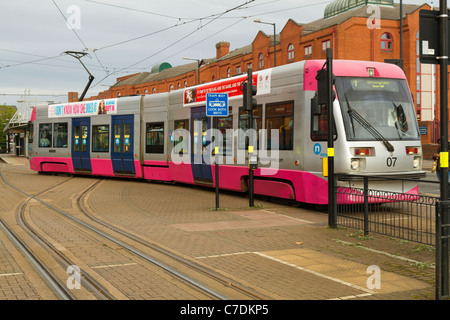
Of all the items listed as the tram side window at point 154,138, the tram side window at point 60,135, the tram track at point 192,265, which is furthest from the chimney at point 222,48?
the tram track at point 192,265

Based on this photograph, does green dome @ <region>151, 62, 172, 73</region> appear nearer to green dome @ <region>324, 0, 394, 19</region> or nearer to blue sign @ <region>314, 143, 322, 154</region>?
green dome @ <region>324, 0, 394, 19</region>

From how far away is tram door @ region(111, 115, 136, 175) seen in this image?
68.6 feet

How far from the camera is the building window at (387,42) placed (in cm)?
4662

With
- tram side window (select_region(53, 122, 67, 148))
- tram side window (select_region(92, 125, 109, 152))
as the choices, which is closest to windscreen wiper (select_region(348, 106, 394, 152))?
tram side window (select_region(92, 125, 109, 152))

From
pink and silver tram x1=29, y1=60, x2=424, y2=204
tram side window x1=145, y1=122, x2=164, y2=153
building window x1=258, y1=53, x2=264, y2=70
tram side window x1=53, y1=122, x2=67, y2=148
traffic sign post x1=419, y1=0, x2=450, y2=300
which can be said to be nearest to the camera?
traffic sign post x1=419, y1=0, x2=450, y2=300

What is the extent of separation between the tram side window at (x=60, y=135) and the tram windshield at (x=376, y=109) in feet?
52.4

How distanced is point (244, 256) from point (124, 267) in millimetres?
1696

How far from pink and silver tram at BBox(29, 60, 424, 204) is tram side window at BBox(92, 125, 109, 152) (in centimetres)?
195

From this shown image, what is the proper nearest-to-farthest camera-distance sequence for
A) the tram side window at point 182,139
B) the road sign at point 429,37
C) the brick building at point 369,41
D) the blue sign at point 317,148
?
the road sign at point 429,37 < the blue sign at point 317,148 < the tram side window at point 182,139 < the brick building at point 369,41

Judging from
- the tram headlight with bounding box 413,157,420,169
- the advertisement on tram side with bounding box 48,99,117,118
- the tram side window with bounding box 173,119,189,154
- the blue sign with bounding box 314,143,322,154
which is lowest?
the tram headlight with bounding box 413,157,420,169

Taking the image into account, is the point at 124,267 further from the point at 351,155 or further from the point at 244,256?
the point at 351,155

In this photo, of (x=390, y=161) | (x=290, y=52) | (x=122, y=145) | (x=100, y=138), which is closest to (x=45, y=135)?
(x=100, y=138)

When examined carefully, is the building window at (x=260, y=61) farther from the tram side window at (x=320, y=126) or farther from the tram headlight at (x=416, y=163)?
the tram headlight at (x=416, y=163)
